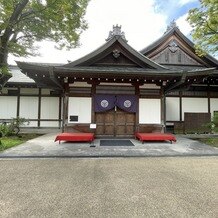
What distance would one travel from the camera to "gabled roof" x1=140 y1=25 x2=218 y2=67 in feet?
55.5

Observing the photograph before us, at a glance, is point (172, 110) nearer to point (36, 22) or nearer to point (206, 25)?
point (206, 25)

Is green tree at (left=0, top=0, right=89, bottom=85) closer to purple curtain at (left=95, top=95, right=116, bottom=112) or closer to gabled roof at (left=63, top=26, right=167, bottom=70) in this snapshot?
gabled roof at (left=63, top=26, right=167, bottom=70)

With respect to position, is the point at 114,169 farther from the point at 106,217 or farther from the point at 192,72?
the point at 192,72

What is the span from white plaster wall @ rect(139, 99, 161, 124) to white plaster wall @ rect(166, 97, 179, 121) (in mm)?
3803

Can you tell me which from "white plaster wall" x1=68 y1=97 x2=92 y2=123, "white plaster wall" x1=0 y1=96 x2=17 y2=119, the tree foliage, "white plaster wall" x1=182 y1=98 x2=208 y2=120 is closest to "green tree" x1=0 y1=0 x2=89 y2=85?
the tree foliage

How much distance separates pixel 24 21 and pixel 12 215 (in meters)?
10.2

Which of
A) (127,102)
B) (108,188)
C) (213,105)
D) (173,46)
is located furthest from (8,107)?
(213,105)

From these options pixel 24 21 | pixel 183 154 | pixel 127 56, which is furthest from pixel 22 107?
pixel 183 154

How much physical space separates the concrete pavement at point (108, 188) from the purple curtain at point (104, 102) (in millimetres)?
5226

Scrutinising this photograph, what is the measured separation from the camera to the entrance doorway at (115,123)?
38.7 feet

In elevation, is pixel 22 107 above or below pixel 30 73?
below

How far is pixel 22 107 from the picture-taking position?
16500 mm

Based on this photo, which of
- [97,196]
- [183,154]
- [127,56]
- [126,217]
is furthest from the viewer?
[127,56]

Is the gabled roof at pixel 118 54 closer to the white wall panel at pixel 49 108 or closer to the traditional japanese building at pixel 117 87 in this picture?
the traditional japanese building at pixel 117 87
